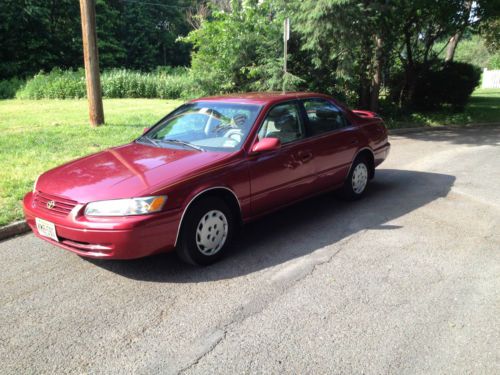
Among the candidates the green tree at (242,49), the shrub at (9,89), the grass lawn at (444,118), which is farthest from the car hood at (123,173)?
the shrub at (9,89)

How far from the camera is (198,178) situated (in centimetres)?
395

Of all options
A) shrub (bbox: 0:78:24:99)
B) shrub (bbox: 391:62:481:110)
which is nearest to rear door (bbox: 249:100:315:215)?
shrub (bbox: 391:62:481:110)

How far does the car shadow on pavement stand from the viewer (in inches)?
161

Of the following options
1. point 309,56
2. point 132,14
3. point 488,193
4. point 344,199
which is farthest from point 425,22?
point 132,14

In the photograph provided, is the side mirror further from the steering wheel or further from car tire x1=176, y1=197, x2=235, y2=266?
car tire x1=176, y1=197, x2=235, y2=266

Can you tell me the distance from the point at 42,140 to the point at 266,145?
24.3ft

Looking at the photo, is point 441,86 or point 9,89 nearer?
point 441,86

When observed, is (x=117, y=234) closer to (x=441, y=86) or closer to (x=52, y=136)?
(x=52, y=136)

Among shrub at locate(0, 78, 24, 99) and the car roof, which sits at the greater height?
the car roof

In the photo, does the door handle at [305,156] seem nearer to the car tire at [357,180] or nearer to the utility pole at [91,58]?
the car tire at [357,180]

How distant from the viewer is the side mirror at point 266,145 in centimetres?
441

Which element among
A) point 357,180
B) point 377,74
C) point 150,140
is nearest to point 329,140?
point 357,180

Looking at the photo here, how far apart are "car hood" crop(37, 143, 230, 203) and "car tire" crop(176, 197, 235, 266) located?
357mm

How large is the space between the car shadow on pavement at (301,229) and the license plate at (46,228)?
0.55 metres
